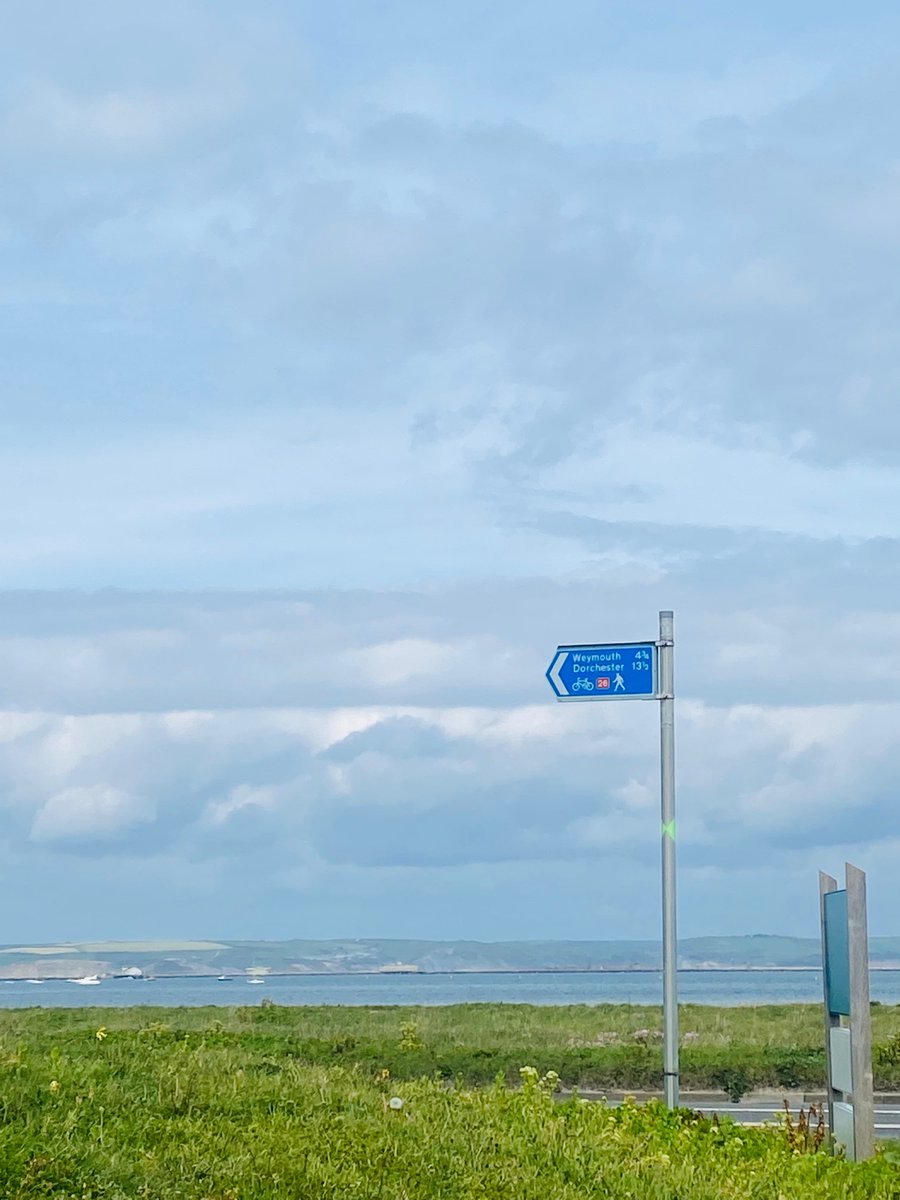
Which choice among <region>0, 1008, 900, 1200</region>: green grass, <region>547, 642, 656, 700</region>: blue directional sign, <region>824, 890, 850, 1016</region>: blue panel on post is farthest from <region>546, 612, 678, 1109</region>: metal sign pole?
<region>0, 1008, 900, 1200</region>: green grass

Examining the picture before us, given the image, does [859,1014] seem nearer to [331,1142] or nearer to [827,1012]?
[827,1012]

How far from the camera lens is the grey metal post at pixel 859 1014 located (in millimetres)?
9711

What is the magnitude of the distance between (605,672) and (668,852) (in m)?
1.44

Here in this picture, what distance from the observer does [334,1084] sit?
28.5 ft

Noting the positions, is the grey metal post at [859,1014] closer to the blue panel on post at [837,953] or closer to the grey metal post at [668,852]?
the blue panel on post at [837,953]

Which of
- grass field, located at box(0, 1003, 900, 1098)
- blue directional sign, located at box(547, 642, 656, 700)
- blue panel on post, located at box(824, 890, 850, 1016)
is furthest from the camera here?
grass field, located at box(0, 1003, 900, 1098)

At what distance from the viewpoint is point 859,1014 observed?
971 centimetres

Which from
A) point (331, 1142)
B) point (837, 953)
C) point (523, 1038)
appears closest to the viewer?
point (331, 1142)

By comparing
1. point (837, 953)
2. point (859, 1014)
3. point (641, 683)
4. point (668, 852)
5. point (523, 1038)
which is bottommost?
point (523, 1038)

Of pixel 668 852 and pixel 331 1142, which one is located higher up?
pixel 668 852

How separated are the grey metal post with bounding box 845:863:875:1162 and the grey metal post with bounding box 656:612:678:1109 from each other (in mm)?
1279

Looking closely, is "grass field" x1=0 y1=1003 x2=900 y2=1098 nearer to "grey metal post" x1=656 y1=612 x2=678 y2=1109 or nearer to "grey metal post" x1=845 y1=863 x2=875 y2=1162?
"grey metal post" x1=656 y1=612 x2=678 y2=1109

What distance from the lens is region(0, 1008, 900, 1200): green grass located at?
6266mm

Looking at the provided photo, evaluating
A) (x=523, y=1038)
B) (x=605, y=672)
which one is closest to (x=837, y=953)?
(x=605, y=672)
